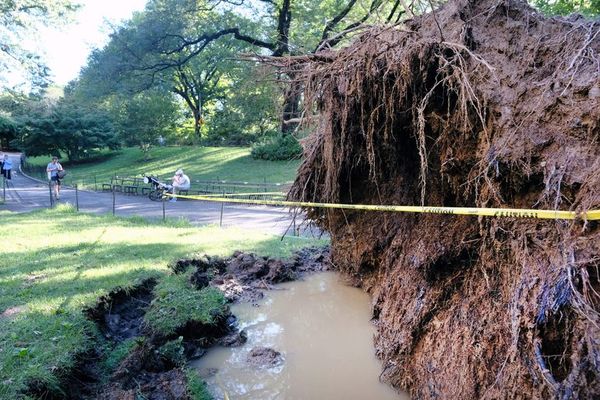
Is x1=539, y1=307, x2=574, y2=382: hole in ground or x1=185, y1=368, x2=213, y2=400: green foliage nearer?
x1=539, y1=307, x2=574, y2=382: hole in ground

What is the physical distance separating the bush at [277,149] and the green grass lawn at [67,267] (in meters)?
14.4

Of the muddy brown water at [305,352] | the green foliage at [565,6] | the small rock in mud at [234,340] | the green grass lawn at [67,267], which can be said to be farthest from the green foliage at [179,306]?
the green foliage at [565,6]

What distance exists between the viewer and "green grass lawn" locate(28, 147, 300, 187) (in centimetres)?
2348

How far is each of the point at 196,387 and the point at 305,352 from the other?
4.72ft

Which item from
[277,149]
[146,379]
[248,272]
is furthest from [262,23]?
[146,379]

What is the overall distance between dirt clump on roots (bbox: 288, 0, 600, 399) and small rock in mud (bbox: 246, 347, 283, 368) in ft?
3.98

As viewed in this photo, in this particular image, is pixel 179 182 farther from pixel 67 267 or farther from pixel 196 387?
pixel 196 387

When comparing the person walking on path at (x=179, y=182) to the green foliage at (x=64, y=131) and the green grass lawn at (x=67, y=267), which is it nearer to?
the green grass lawn at (x=67, y=267)

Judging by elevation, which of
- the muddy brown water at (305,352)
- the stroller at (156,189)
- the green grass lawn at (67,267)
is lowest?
the muddy brown water at (305,352)

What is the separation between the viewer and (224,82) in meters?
42.2

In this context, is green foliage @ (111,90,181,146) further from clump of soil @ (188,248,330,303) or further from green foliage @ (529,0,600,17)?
clump of soil @ (188,248,330,303)

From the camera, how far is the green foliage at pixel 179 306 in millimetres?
5125

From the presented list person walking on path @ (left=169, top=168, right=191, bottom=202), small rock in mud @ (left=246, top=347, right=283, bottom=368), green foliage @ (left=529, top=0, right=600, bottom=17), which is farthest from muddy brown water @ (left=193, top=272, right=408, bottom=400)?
green foliage @ (left=529, top=0, right=600, bottom=17)

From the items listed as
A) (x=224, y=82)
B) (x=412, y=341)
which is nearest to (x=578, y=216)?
(x=412, y=341)
